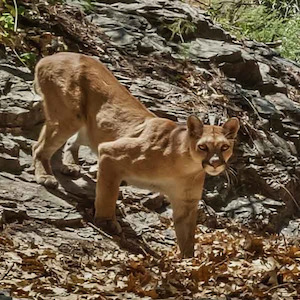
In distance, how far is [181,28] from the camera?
10.9m

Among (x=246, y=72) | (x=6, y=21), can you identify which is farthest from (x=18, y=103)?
(x=246, y=72)

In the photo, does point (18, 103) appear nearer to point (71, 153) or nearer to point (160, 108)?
point (71, 153)

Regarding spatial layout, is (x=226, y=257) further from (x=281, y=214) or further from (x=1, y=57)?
(x=1, y=57)

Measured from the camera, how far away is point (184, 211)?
6879 millimetres

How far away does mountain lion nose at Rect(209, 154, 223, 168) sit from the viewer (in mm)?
6246

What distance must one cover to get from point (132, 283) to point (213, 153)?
1795mm

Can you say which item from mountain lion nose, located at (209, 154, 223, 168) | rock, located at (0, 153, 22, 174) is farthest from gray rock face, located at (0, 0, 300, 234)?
mountain lion nose, located at (209, 154, 223, 168)

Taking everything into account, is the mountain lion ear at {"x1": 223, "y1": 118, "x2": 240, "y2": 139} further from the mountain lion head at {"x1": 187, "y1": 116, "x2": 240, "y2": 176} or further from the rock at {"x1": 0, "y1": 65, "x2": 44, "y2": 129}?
the rock at {"x1": 0, "y1": 65, "x2": 44, "y2": 129}

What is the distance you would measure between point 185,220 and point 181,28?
4.72 metres

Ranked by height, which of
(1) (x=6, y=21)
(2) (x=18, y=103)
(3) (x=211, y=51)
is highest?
(1) (x=6, y=21)

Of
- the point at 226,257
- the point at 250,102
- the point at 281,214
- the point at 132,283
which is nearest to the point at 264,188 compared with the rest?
the point at 281,214

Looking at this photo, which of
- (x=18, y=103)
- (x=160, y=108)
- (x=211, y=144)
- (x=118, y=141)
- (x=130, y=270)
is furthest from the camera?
(x=160, y=108)

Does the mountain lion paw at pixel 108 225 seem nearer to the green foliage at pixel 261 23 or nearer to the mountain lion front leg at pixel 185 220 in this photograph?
the mountain lion front leg at pixel 185 220

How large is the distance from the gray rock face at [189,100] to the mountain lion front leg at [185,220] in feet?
1.81
